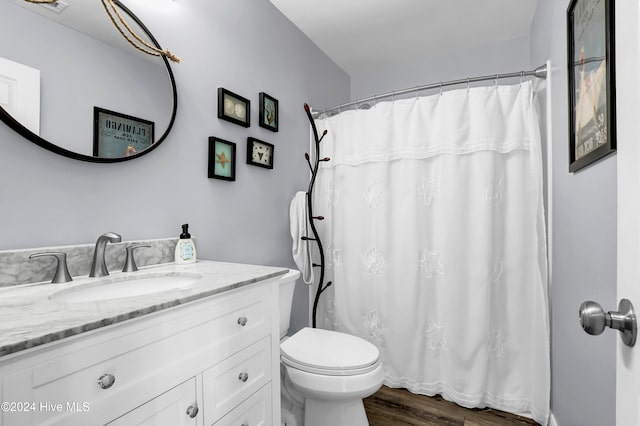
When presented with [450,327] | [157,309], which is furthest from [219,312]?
[450,327]

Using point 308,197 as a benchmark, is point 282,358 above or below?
below

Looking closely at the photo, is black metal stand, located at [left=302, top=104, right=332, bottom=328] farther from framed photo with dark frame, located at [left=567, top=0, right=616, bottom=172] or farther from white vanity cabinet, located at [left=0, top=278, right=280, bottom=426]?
framed photo with dark frame, located at [left=567, top=0, right=616, bottom=172]

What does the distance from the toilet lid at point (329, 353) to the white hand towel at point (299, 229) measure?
1.73ft

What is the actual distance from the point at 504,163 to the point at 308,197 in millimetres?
1155

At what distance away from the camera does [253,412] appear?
108cm

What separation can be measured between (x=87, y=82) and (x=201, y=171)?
554 millimetres

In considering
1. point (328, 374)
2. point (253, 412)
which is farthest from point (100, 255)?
point (328, 374)

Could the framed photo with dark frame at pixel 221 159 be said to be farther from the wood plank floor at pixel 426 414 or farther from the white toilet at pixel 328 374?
the wood plank floor at pixel 426 414

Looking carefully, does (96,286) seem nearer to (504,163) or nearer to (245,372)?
(245,372)

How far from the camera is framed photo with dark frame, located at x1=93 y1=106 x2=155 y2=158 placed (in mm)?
1169

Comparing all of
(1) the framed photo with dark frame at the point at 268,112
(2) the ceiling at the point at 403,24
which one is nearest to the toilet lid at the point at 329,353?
(1) the framed photo with dark frame at the point at 268,112

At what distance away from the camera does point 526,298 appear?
1.74 metres

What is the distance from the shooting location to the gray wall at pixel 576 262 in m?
0.93

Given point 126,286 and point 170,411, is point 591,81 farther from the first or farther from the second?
point 126,286
